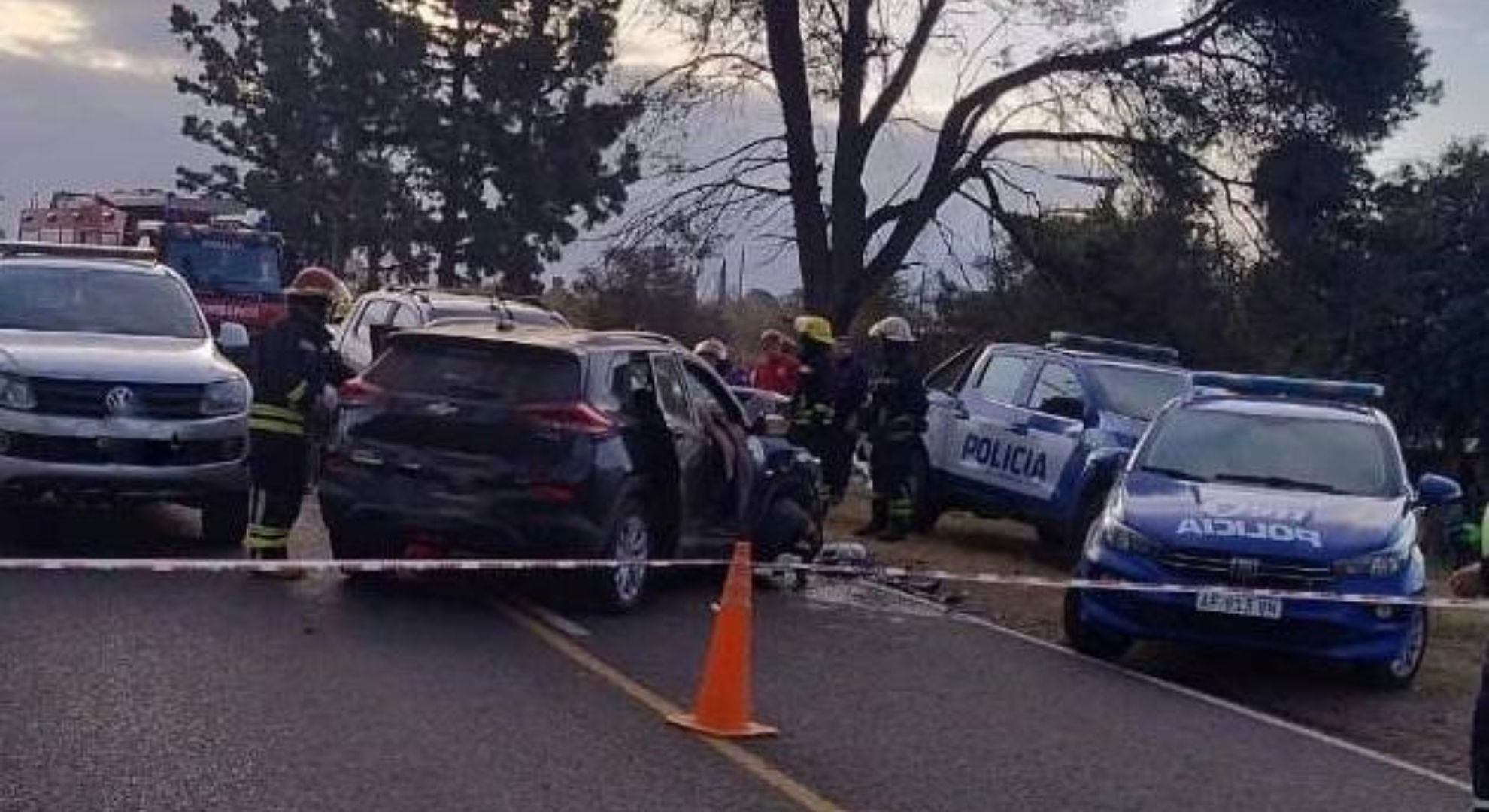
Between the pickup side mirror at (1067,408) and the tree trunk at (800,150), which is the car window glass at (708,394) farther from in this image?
the tree trunk at (800,150)

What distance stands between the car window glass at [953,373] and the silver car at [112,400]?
757 centimetres

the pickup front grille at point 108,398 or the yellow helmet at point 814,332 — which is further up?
the yellow helmet at point 814,332

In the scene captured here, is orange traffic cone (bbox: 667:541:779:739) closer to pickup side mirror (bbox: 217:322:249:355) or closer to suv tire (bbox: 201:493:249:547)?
suv tire (bbox: 201:493:249:547)

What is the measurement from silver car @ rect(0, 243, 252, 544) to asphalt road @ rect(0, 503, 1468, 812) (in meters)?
0.71

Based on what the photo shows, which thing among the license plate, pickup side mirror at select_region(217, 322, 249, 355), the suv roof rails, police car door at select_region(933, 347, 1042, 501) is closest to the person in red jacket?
police car door at select_region(933, 347, 1042, 501)

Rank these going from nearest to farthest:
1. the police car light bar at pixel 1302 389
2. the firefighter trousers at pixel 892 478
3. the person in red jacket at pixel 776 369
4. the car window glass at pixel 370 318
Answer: the police car light bar at pixel 1302 389
the firefighter trousers at pixel 892 478
the car window glass at pixel 370 318
the person in red jacket at pixel 776 369

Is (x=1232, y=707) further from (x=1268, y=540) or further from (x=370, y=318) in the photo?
(x=370, y=318)

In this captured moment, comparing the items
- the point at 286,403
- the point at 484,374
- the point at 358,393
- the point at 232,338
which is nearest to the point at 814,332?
the point at 232,338

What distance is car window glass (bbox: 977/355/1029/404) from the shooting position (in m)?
18.7

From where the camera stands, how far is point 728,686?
9156mm

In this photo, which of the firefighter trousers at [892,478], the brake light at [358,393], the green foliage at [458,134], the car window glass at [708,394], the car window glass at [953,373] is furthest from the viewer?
the green foliage at [458,134]

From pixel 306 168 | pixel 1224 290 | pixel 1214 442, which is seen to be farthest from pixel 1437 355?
pixel 306 168

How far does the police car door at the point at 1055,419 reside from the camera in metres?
17.5

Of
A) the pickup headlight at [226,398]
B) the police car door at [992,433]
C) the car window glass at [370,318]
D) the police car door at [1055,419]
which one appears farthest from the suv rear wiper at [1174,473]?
the car window glass at [370,318]
